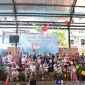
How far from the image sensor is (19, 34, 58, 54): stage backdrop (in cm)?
1864

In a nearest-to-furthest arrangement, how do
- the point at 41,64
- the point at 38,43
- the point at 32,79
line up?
1. the point at 32,79
2. the point at 41,64
3. the point at 38,43

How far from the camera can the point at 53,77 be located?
16.0 metres

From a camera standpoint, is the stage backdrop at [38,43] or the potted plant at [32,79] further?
the stage backdrop at [38,43]

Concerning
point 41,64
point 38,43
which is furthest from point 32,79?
point 38,43

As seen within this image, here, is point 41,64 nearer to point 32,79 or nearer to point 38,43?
point 32,79

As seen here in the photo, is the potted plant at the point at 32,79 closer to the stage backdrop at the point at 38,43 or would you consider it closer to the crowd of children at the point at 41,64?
the crowd of children at the point at 41,64

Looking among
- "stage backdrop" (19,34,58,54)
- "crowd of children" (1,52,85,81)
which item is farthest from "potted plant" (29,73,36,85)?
"stage backdrop" (19,34,58,54)

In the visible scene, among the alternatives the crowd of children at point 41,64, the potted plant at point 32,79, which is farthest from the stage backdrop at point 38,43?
the potted plant at point 32,79

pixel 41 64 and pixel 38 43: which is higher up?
pixel 38 43

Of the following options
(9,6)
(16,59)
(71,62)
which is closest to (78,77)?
(71,62)

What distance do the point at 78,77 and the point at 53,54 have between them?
2.88 metres

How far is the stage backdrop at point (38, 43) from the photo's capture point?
61.2 ft

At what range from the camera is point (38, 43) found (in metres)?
18.8

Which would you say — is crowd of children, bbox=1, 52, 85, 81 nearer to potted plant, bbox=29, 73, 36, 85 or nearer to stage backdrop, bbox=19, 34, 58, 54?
potted plant, bbox=29, 73, 36, 85
